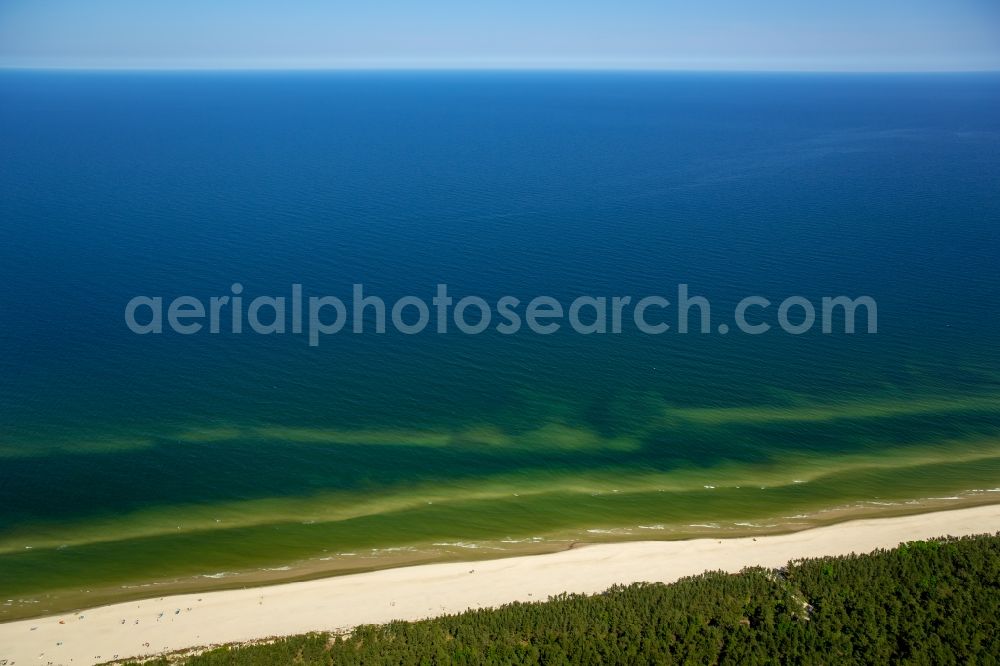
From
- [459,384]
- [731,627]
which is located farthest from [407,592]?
[459,384]

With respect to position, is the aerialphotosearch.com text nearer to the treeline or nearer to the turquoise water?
the turquoise water

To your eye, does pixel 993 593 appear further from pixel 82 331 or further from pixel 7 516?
pixel 82 331

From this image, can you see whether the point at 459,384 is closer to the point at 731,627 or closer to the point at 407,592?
the point at 407,592

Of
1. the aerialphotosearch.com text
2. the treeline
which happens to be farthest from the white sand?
the aerialphotosearch.com text

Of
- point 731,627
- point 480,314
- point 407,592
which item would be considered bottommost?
point 731,627

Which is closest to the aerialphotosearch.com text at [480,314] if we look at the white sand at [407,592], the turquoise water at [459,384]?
the turquoise water at [459,384]

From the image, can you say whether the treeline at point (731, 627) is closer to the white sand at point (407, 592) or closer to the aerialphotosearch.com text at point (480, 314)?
the white sand at point (407, 592)

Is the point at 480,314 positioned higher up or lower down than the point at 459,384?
higher up
